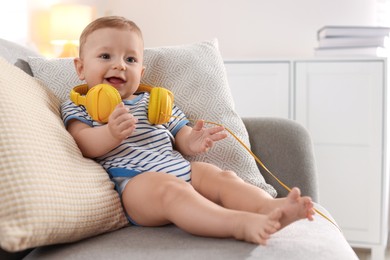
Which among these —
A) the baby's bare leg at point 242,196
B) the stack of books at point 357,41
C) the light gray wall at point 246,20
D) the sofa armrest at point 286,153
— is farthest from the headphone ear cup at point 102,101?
the light gray wall at point 246,20

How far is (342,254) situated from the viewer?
39.3 inches

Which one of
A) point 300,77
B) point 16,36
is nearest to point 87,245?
point 300,77

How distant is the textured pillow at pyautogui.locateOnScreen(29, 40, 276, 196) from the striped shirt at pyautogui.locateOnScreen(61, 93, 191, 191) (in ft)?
0.41

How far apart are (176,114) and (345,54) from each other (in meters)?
1.34

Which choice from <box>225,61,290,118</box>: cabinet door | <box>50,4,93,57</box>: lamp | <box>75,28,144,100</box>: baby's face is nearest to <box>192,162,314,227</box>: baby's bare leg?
<box>75,28,144,100</box>: baby's face

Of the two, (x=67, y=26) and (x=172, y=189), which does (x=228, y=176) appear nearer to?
(x=172, y=189)

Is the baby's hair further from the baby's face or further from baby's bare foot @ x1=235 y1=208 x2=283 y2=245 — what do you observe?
baby's bare foot @ x1=235 y1=208 x2=283 y2=245

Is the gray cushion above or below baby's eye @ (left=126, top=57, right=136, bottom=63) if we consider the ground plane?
below

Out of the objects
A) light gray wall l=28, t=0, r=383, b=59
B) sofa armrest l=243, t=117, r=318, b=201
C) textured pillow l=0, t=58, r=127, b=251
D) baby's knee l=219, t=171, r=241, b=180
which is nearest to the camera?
textured pillow l=0, t=58, r=127, b=251

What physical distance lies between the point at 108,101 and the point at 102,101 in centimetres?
1

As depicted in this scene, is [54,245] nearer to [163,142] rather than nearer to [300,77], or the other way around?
[163,142]

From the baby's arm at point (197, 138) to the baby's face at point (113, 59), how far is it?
0.55 ft

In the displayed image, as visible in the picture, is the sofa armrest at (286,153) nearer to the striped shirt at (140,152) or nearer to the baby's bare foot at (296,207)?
the striped shirt at (140,152)

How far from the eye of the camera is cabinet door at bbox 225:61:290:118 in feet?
8.37
